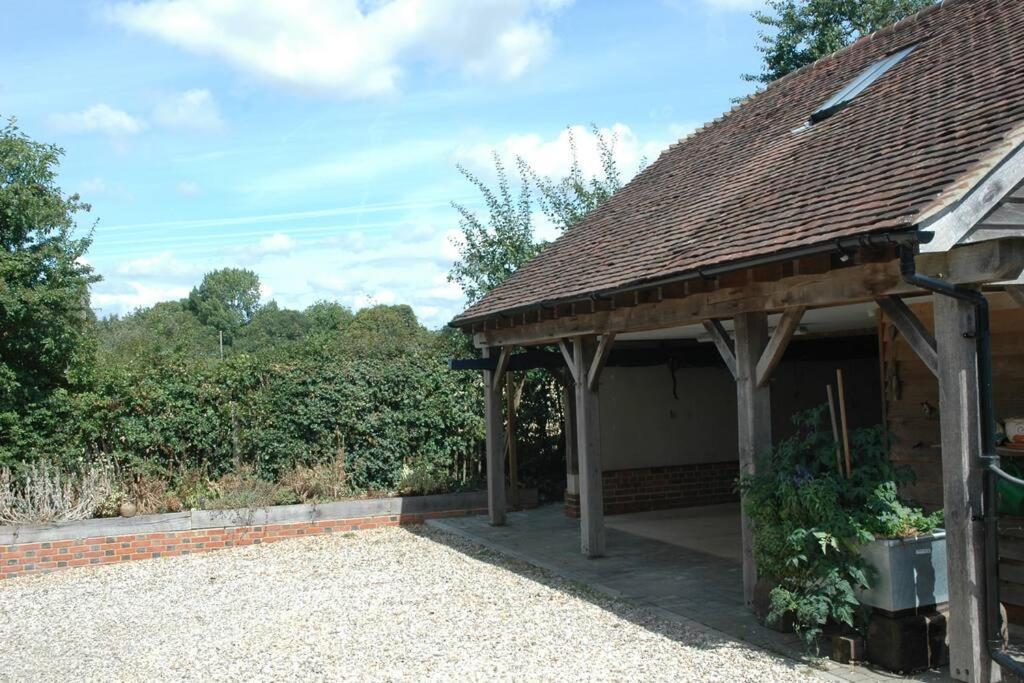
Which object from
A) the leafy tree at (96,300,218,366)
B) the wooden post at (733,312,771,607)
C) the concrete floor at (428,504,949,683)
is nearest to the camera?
the concrete floor at (428,504,949,683)

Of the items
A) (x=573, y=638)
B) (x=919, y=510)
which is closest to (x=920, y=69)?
(x=919, y=510)

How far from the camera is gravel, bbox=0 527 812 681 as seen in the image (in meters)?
6.04

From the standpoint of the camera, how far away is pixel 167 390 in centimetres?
1210

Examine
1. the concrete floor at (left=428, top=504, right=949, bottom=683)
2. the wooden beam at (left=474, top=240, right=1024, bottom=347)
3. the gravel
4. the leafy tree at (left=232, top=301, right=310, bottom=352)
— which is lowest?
the gravel

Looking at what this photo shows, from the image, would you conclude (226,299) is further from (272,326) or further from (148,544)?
(148,544)

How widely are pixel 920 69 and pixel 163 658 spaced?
8.29 m

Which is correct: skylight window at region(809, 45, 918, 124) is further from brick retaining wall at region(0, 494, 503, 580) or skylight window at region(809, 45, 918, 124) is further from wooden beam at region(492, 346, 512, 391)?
brick retaining wall at region(0, 494, 503, 580)

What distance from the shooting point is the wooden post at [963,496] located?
493 cm

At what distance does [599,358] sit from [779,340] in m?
2.78

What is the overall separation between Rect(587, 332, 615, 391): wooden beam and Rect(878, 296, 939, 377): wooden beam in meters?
3.51

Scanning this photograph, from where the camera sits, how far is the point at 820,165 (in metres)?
7.39

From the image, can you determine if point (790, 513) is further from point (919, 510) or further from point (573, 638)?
point (573, 638)

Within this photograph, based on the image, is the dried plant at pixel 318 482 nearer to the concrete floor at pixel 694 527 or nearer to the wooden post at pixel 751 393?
the concrete floor at pixel 694 527

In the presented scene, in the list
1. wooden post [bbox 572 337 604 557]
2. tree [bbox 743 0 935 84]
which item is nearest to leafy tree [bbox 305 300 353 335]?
tree [bbox 743 0 935 84]
